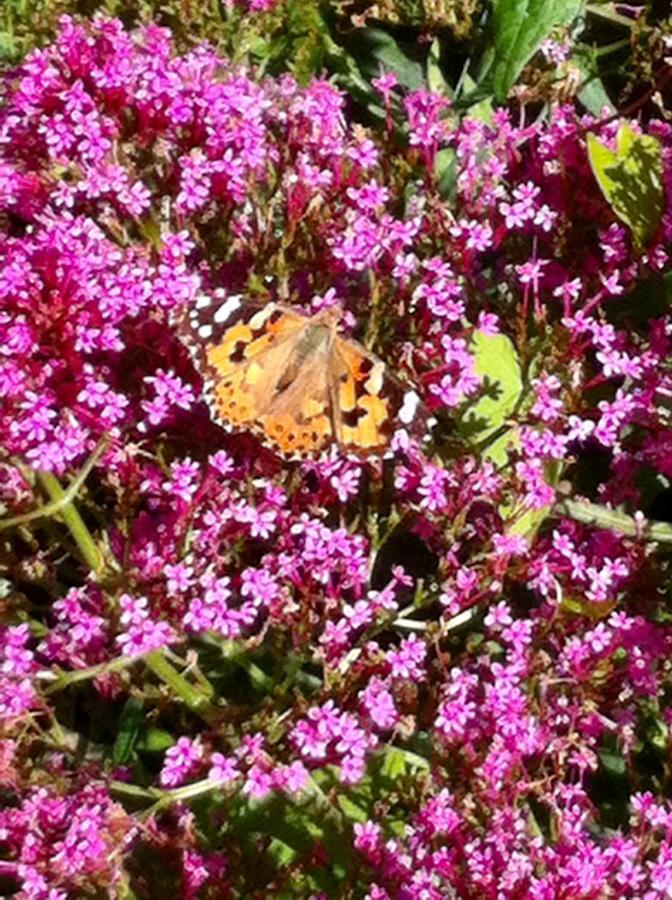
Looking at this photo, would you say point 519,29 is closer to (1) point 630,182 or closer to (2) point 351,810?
(1) point 630,182

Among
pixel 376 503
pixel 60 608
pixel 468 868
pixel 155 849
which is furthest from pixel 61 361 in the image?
pixel 468 868

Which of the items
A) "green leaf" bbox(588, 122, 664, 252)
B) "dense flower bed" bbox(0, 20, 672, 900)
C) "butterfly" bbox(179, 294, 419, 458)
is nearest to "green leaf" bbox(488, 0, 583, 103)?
"dense flower bed" bbox(0, 20, 672, 900)

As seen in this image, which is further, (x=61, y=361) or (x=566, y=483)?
(x=566, y=483)

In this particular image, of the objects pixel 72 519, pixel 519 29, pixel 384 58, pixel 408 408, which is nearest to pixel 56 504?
pixel 72 519

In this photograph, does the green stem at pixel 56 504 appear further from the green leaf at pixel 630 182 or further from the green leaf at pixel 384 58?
the green leaf at pixel 384 58

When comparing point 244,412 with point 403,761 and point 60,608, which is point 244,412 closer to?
point 60,608

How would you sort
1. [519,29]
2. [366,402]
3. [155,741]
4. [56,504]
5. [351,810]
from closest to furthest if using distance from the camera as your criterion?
Result: [56,504] < [366,402] < [351,810] < [155,741] < [519,29]

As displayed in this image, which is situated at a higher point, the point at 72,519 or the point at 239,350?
the point at 239,350
